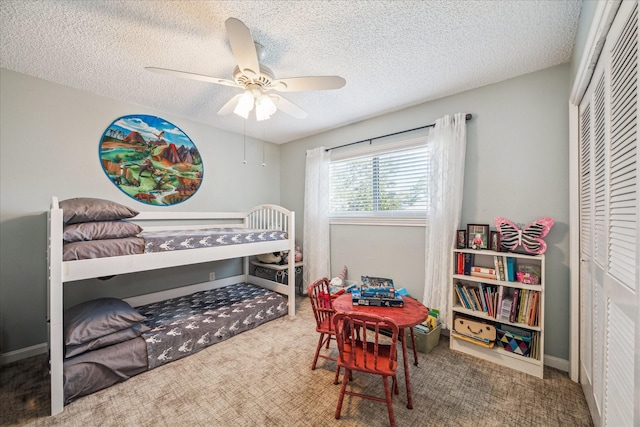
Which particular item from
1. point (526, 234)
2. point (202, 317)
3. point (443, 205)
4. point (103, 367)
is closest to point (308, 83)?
point (443, 205)

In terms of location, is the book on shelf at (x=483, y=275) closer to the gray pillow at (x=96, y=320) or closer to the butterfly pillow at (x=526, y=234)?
the butterfly pillow at (x=526, y=234)

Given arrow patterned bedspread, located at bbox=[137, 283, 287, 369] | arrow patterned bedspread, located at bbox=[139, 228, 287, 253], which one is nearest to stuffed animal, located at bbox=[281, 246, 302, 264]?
arrow patterned bedspread, located at bbox=[137, 283, 287, 369]

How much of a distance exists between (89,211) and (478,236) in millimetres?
3115

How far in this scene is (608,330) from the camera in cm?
114

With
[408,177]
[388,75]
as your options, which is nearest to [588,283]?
[408,177]

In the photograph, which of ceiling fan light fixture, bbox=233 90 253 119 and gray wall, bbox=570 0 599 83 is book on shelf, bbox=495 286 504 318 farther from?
ceiling fan light fixture, bbox=233 90 253 119

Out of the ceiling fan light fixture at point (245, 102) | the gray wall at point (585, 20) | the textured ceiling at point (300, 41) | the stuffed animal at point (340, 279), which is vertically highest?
the textured ceiling at point (300, 41)

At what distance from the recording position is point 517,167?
6.96 ft

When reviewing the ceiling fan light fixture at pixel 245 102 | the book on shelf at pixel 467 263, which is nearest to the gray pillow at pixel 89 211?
the ceiling fan light fixture at pixel 245 102

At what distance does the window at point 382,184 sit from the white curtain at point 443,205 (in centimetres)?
16

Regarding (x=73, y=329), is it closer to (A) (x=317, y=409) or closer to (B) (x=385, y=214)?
(A) (x=317, y=409)

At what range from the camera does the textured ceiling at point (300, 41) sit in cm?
143

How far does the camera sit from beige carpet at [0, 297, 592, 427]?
57.4 inches

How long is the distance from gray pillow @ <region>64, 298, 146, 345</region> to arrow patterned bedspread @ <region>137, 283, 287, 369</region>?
0.69 feet
